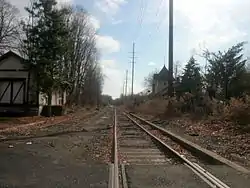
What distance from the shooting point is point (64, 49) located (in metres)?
37.1

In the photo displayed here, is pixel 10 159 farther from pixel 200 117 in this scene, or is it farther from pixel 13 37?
pixel 13 37

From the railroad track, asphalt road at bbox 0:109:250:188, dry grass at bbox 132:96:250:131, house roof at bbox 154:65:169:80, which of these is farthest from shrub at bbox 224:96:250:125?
house roof at bbox 154:65:169:80

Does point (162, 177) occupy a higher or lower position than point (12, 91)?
lower

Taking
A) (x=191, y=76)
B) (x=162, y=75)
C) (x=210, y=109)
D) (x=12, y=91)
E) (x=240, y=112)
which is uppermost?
(x=162, y=75)

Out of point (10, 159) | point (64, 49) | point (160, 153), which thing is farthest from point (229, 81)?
point (10, 159)

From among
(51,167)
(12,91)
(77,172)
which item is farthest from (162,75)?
(77,172)

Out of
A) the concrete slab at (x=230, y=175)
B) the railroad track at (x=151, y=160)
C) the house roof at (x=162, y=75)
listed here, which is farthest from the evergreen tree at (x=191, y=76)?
the house roof at (x=162, y=75)

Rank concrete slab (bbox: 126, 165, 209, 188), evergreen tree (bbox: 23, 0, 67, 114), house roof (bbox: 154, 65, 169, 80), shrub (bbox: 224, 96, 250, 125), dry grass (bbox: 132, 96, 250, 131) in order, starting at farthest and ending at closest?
house roof (bbox: 154, 65, 169, 80) → evergreen tree (bbox: 23, 0, 67, 114) → dry grass (bbox: 132, 96, 250, 131) → shrub (bbox: 224, 96, 250, 125) → concrete slab (bbox: 126, 165, 209, 188)

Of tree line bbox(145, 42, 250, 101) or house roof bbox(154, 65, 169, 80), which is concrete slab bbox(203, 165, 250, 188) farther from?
house roof bbox(154, 65, 169, 80)

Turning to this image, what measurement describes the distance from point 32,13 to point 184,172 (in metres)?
30.2

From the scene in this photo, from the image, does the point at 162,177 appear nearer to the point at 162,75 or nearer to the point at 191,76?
the point at 191,76

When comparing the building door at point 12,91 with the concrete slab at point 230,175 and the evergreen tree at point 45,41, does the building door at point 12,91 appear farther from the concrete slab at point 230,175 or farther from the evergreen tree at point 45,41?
the concrete slab at point 230,175

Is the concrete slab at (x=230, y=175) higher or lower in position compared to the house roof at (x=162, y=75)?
lower

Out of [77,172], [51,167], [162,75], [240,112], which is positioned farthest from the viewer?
[162,75]
